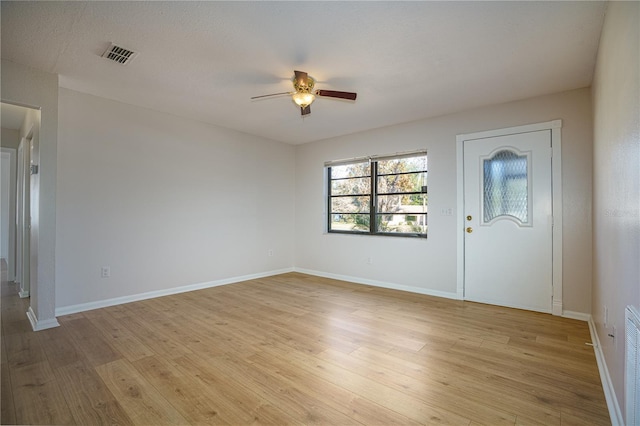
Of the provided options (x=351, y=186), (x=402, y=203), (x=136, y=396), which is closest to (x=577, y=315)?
(x=402, y=203)

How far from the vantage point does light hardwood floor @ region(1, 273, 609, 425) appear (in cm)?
171

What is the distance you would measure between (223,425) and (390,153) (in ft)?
13.8

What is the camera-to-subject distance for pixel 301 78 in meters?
2.78

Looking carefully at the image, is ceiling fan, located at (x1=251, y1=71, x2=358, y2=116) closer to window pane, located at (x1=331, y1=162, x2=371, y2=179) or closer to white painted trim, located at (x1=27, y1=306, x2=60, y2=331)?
window pane, located at (x1=331, y1=162, x2=371, y2=179)

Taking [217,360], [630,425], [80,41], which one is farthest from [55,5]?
[630,425]

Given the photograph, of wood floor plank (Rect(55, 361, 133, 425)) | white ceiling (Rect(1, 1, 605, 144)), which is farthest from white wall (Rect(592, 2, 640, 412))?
wood floor plank (Rect(55, 361, 133, 425))

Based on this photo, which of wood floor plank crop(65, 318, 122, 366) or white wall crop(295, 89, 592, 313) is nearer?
wood floor plank crop(65, 318, 122, 366)

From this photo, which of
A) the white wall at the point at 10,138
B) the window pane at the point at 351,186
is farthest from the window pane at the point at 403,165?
the white wall at the point at 10,138

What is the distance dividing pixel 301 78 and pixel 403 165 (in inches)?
101

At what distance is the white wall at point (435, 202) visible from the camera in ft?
10.8

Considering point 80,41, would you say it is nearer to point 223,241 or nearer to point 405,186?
point 223,241

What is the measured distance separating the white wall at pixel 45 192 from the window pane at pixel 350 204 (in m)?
4.06

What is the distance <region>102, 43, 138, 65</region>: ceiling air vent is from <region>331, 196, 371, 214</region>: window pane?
12.4ft

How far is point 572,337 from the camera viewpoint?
9.12 ft
